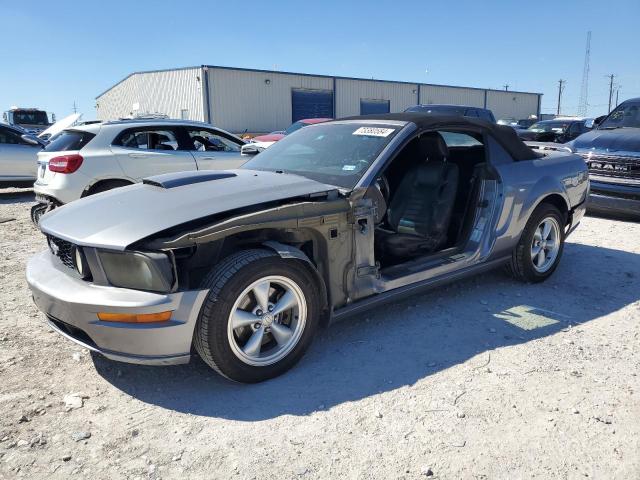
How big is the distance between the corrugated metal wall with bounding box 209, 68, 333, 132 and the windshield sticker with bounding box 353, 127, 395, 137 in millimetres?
26104

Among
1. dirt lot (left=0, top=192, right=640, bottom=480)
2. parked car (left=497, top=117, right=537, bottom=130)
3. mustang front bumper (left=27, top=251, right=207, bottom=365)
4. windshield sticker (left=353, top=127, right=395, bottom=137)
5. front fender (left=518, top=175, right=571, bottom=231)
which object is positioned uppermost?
parked car (left=497, top=117, right=537, bottom=130)

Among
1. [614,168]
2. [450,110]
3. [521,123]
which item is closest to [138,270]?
[614,168]

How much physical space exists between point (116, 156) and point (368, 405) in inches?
213

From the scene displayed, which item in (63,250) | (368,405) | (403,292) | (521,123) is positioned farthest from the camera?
(521,123)

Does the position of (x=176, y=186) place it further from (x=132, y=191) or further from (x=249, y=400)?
(x=249, y=400)

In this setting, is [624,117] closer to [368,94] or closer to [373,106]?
[368,94]

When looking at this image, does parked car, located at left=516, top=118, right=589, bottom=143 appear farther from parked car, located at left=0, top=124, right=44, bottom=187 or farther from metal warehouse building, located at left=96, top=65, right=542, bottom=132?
metal warehouse building, located at left=96, top=65, right=542, bottom=132

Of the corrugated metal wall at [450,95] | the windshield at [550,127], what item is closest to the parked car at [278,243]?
the windshield at [550,127]

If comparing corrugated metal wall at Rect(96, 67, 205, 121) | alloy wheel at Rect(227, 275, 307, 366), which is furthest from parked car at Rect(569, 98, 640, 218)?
corrugated metal wall at Rect(96, 67, 205, 121)

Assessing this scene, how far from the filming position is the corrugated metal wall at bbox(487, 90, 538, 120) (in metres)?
43.6

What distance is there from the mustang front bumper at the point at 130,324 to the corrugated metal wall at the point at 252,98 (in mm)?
27222

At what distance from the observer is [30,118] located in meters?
27.1

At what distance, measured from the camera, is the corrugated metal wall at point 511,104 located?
143 feet

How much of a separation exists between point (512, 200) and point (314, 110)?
3081 cm
